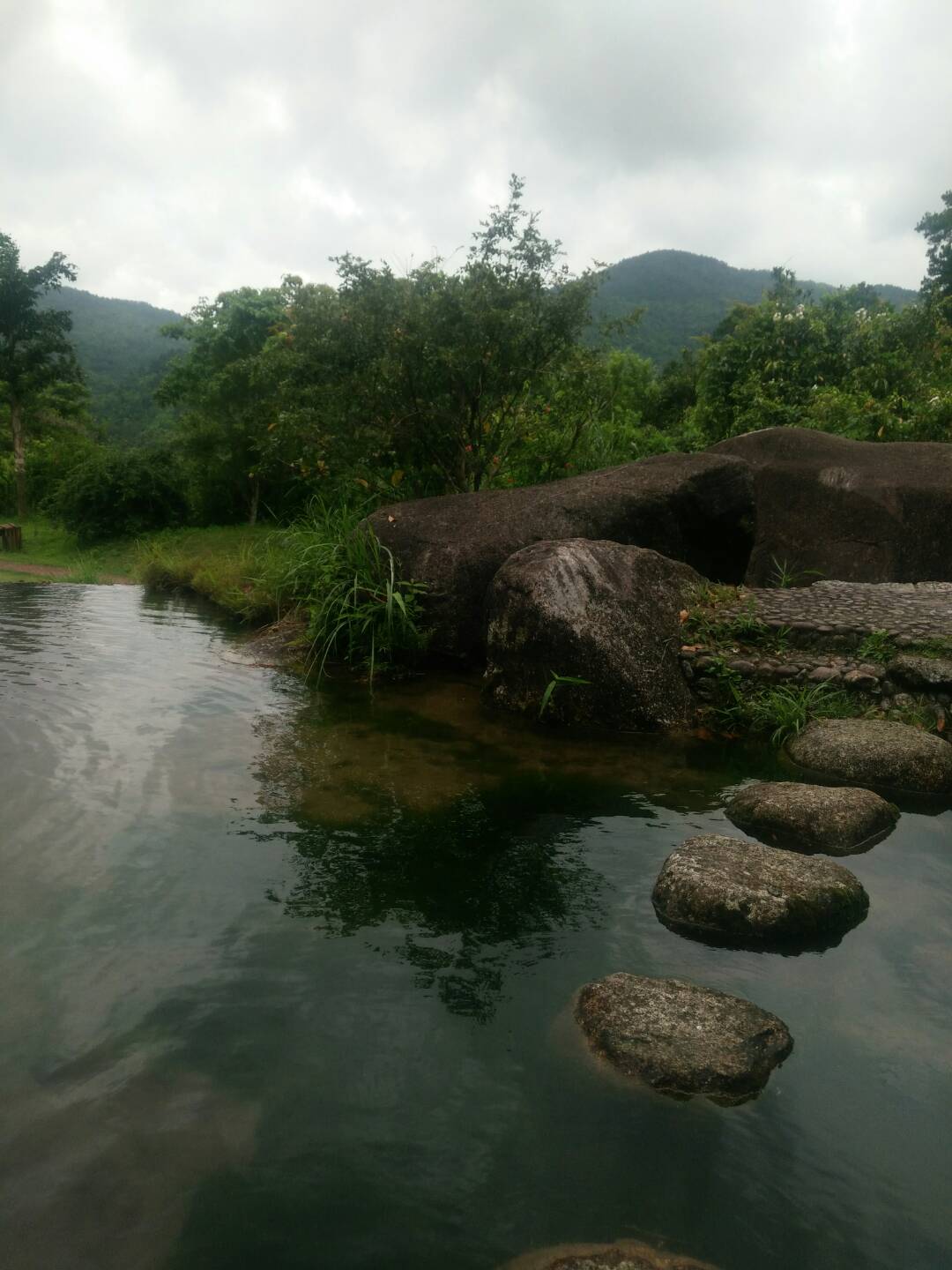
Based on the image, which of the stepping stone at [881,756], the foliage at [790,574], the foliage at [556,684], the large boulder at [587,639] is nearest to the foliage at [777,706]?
the large boulder at [587,639]

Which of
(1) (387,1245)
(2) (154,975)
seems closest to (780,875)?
(1) (387,1245)

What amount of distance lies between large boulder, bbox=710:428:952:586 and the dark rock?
3109mm

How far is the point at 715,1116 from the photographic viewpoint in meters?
3.01

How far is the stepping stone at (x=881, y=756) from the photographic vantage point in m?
6.04

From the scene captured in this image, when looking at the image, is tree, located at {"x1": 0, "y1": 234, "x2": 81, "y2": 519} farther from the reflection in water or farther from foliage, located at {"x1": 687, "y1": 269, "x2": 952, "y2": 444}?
the reflection in water

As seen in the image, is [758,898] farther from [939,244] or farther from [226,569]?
[939,244]

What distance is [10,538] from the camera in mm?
26484

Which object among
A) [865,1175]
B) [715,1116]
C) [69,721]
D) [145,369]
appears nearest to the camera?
[865,1175]

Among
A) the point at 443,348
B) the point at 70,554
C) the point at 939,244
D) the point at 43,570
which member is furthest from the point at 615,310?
the point at 443,348

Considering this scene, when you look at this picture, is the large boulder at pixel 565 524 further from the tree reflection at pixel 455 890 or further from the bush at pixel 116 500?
the bush at pixel 116 500

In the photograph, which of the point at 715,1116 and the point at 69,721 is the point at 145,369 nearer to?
the point at 69,721

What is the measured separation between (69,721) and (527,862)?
157 inches

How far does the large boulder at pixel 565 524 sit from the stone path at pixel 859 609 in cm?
135

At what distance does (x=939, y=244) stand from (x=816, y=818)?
39950mm
